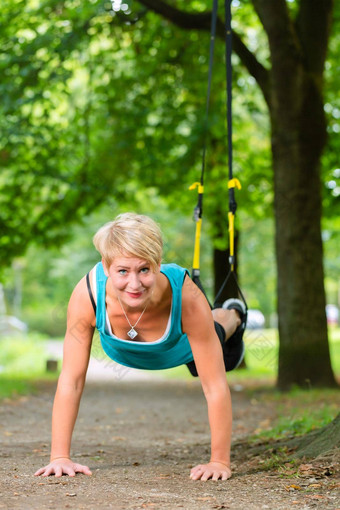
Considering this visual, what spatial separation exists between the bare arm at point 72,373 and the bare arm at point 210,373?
0.53m

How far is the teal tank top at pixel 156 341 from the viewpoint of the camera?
360cm

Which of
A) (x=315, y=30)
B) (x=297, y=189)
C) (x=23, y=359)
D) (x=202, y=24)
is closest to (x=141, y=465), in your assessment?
(x=297, y=189)

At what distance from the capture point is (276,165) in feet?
30.7

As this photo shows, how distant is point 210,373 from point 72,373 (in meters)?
0.73

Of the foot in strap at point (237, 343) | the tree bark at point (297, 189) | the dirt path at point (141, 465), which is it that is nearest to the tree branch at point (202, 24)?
the tree bark at point (297, 189)

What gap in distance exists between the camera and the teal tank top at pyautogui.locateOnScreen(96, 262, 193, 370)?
142 inches

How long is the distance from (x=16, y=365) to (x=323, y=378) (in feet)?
39.6

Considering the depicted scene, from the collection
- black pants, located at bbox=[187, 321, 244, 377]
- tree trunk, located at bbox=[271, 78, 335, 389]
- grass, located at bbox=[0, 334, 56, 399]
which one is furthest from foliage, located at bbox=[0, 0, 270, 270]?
black pants, located at bbox=[187, 321, 244, 377]

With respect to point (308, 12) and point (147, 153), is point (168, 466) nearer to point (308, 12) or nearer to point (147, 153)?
point (308, 12)

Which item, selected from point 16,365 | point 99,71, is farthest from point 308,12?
point 16,365

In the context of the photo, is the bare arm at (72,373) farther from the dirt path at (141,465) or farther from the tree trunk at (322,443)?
the tree trunk at (322,443)

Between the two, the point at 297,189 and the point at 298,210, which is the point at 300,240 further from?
the point at 297,189

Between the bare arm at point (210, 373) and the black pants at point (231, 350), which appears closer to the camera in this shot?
the bare arm at point (210, 373)

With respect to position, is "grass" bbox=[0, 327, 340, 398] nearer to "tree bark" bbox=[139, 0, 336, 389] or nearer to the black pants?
"tree bark" bbox=[139, 0, 336, 389]
